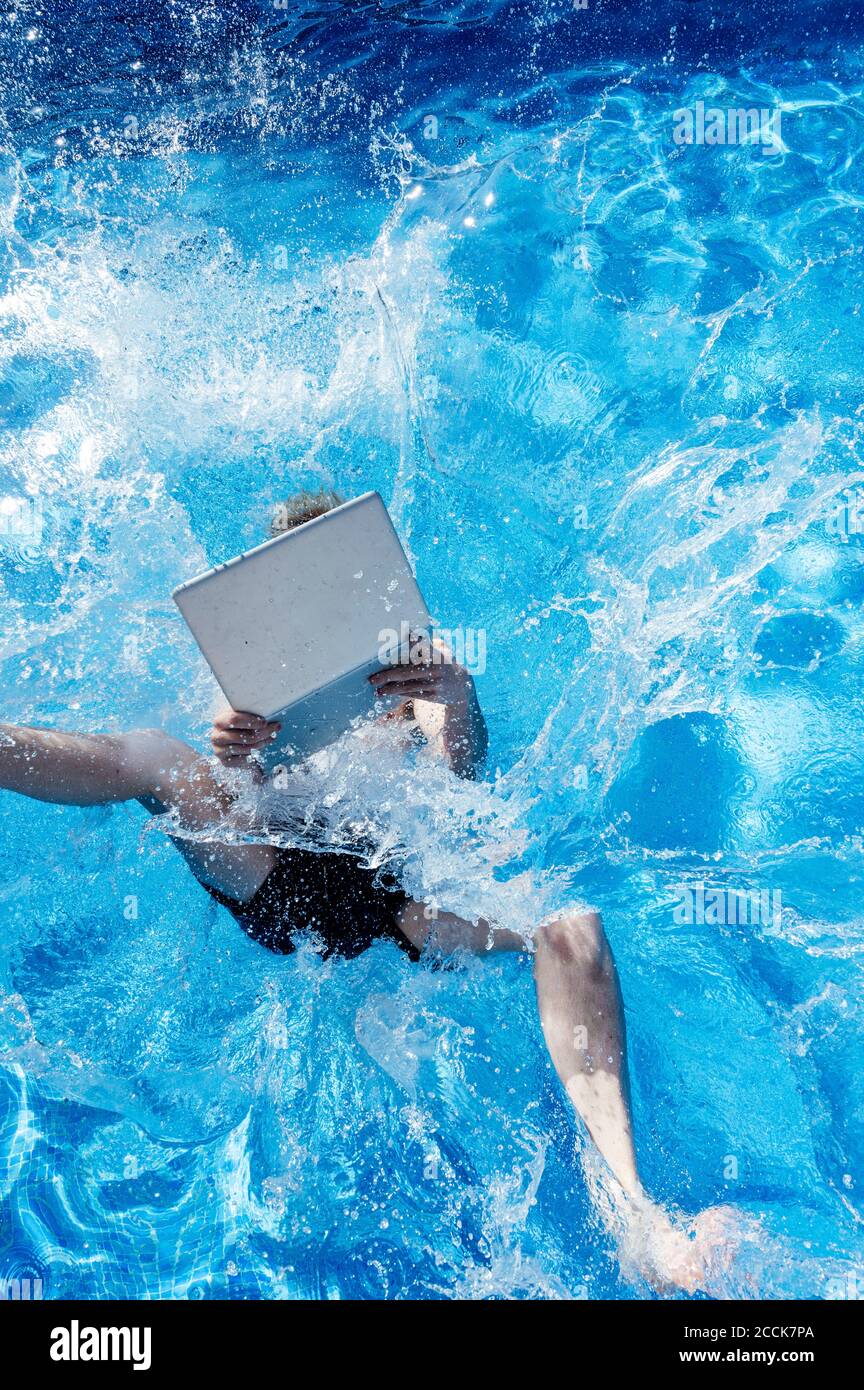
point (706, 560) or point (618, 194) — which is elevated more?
point (618, 194)

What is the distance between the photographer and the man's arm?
2.32 meters

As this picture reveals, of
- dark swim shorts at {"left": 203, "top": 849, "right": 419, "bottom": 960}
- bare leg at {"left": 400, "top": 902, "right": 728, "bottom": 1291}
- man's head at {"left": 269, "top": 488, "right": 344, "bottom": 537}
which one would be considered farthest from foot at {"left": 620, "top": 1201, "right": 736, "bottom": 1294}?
man's head at {"left": 269, "top": 488, "right": 344, "bottom": 537}


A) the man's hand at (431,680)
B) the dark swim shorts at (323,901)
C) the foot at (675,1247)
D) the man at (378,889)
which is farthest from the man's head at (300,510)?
the foot at (675,1247)

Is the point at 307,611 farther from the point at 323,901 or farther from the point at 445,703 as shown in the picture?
the point at 323,901

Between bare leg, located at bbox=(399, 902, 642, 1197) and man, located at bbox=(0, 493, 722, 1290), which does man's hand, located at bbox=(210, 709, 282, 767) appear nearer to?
man, located at bbox=(0, 493, 722, 1290)

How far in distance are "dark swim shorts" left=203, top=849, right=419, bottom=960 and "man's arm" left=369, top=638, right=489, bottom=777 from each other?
402mm

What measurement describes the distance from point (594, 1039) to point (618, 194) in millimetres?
3823

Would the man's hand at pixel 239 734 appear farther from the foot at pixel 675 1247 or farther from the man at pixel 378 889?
the foot at pixel 675 1247

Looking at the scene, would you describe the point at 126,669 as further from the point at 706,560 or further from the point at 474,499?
the point at 706,560

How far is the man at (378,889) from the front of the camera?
2.36 meters

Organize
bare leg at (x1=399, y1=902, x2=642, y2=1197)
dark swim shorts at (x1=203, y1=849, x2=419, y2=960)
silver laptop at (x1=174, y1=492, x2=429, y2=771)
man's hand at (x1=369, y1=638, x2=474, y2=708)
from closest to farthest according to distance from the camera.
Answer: silver laptop at (x1=174, y1=492, x2=429, y2=771) < man's hand at (x1=369, y1=638, x2=474, y2=708) < bare leg at (x1=399, y1=902, x2=642, y2=1197) < dark swim shorts at (x1=203, y1=849, x2=419, y2=960)

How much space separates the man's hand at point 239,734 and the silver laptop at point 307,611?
3cm

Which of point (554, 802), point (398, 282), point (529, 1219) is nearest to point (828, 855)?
point (554, 802)

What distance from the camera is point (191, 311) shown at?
4141 mm
